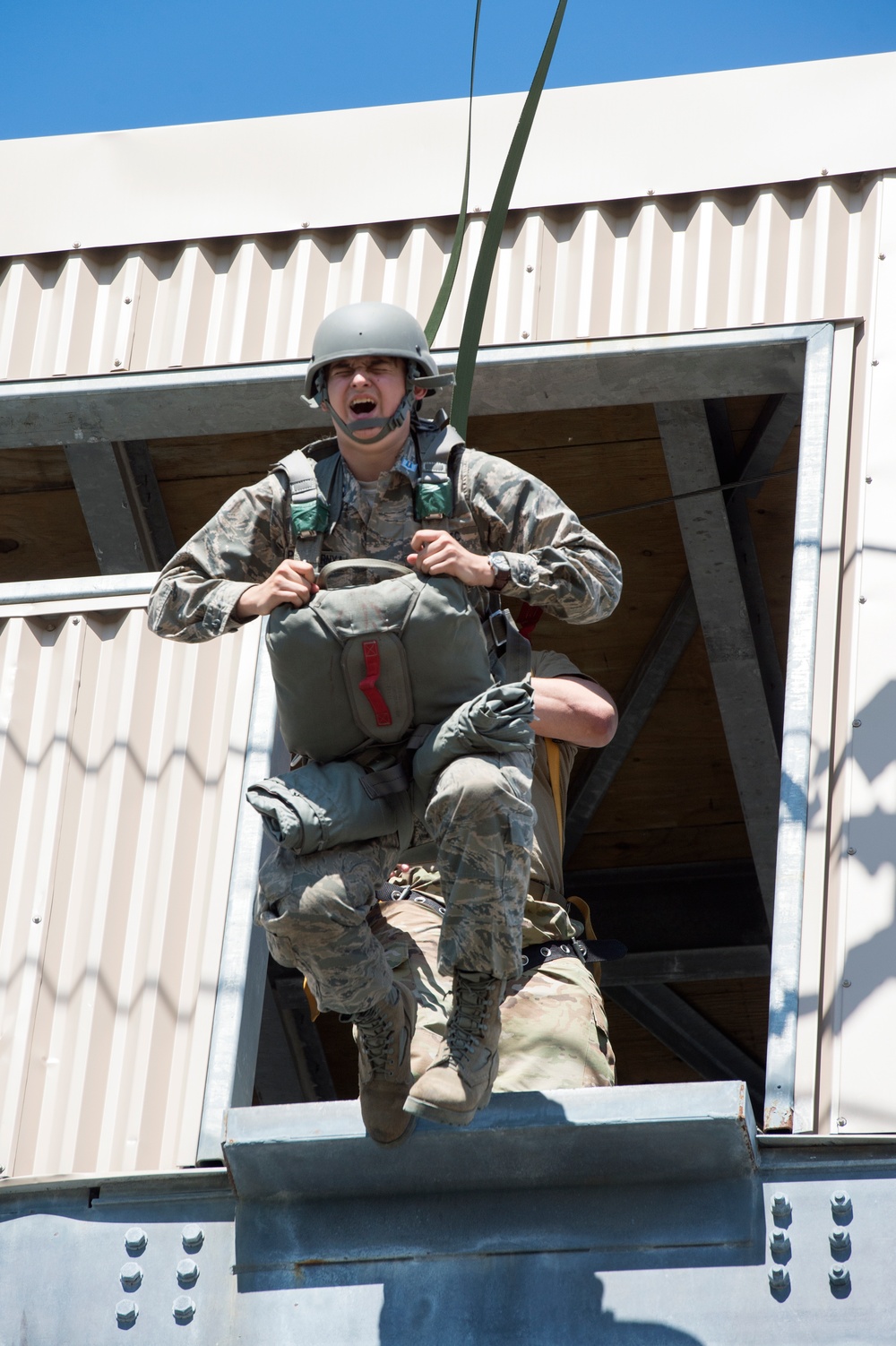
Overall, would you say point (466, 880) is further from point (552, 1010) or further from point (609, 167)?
point (609, 167)

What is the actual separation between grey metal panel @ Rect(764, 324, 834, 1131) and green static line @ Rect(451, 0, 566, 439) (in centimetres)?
175

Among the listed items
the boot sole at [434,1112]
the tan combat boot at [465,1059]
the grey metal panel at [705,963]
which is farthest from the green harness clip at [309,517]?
the grey metal panel at [705,963]

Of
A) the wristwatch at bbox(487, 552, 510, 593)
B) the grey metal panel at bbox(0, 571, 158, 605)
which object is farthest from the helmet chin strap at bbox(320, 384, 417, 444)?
the grey metal panel at bbox(0, 571, 158, 605)

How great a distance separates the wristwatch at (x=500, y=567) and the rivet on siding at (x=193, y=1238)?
241cm

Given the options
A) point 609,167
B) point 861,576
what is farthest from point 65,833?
point 609,167

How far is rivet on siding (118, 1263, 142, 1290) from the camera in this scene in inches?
234

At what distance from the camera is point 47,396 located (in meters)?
8.48

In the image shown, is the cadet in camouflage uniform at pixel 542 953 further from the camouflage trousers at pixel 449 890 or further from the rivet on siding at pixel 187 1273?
the rivet on siding at pixel 187 1273

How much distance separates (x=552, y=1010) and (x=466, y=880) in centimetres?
161

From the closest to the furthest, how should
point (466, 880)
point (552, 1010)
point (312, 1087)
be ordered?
point (466, 880) → point (552, 1010) → point (312, 1087)

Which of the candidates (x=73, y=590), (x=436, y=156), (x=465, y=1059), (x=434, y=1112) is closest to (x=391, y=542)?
(x=465, y=1059)

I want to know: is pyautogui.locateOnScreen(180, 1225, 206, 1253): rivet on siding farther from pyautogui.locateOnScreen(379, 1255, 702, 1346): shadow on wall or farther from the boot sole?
the boot sole

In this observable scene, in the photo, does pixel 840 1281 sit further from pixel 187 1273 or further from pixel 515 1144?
pixel 187 1273

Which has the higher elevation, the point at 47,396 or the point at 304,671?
the point at 47,396
